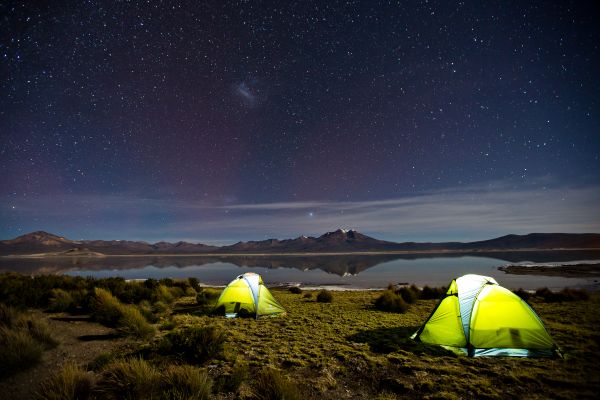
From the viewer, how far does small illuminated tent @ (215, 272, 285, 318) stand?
40.7 feet

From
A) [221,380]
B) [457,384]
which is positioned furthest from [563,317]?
[221,380]

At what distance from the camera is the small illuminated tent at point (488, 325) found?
7027mm

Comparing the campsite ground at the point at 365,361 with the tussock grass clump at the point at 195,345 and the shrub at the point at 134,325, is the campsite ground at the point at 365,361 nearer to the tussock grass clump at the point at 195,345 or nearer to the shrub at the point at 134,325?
the tussock grass clump at the point at 195,345

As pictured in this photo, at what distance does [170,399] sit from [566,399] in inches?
250

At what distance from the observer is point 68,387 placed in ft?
15.6

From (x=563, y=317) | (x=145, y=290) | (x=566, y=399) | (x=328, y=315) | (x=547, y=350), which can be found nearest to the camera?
Result: (x=566, y=399)

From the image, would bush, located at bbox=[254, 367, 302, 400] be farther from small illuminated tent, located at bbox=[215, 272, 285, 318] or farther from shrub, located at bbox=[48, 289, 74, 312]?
shrub, located at bbox=[48, 289, 74, 312]

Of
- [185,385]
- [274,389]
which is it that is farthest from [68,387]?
[274,389]

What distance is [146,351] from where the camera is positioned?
7.12 metres

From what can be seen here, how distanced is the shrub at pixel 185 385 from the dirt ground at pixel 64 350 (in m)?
2.17

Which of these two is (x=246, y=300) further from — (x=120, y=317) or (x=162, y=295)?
(x=162, y=295)

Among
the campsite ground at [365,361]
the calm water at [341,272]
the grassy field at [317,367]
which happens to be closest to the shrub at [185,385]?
the grassy field at [317,367]

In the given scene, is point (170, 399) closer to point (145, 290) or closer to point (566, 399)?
point (566, 399)

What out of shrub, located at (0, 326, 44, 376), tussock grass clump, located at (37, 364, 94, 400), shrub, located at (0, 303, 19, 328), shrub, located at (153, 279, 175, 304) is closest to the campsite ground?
shrub, located at (0, 326, 44, 376)
